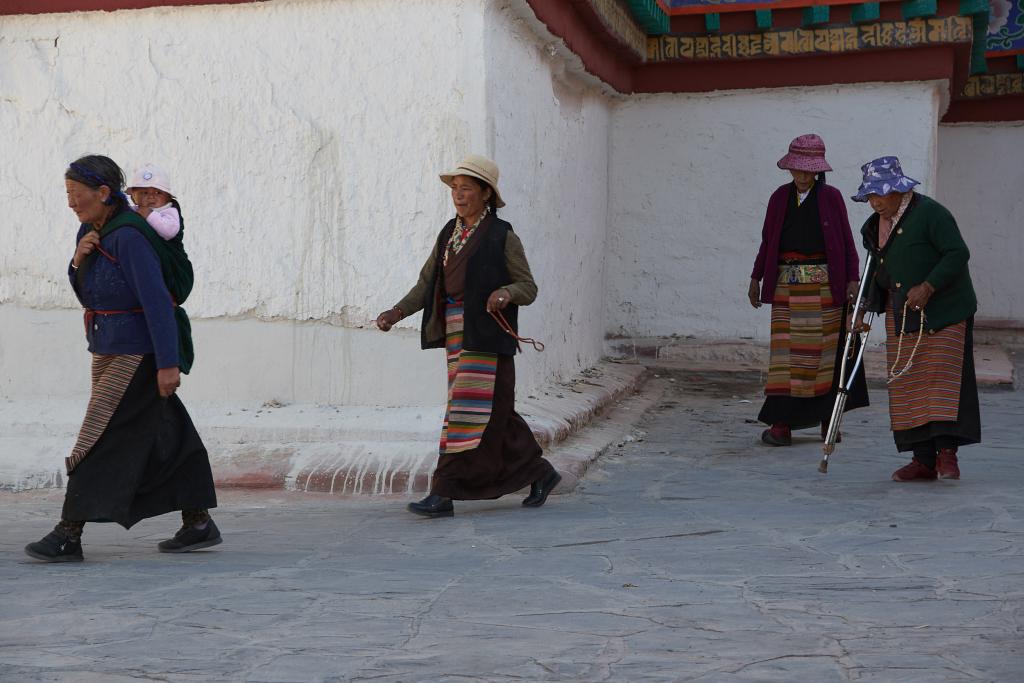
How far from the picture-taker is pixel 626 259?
11.1m

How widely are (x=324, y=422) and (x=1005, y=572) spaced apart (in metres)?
3.30

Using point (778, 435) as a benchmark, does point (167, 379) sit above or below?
above

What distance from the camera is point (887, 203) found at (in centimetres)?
618

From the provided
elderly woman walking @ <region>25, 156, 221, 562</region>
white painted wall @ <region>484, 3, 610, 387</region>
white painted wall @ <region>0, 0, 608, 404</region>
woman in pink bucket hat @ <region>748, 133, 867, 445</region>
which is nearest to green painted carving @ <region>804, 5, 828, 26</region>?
white painted wall @ <region>484, 3, 610, 387</region>

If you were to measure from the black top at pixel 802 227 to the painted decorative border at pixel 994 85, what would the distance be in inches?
260

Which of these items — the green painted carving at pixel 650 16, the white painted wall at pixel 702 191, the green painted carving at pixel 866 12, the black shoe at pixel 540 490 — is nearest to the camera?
the black shoe at pixel 540 490

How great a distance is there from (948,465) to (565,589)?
270cm

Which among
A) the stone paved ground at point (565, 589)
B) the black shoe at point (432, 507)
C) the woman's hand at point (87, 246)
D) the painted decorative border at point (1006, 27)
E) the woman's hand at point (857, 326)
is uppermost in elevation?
the painted decorative border at point (1006, 27)

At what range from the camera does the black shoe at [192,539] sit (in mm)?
4785

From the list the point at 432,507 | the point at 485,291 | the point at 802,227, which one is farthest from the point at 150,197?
the point at 802,227

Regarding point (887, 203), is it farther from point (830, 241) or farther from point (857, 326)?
point (830, 241)

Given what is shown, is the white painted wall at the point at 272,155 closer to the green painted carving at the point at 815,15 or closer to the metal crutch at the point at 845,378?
the metal crutch at the point at 845,378

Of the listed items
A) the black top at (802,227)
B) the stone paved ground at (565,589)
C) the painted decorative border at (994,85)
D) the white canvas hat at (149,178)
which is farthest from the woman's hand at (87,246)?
the painted decorative border at (994,85)

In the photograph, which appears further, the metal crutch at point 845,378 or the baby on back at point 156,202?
the metal crutch at point 845,378
